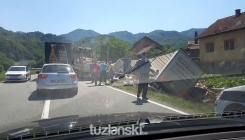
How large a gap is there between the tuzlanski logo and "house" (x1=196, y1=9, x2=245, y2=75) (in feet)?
81.0

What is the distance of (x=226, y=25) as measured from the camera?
104ft

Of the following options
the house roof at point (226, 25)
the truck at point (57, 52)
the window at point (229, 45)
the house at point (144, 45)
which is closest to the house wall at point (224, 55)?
the window at point (229, 45)

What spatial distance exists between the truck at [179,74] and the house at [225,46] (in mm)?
13588

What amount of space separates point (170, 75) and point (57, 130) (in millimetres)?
10899

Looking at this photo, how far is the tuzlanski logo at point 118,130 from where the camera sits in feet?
10.2

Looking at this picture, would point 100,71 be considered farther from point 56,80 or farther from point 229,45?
point 229,45

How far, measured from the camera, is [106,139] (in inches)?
116

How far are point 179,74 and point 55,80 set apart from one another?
5782 millimetres

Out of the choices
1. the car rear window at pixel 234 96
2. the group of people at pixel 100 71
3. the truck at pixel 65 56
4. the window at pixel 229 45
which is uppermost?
the window at pixel 229 45

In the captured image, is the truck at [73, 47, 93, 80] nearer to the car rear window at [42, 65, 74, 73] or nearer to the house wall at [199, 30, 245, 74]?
the house wall at [199, 30, 245, 74]

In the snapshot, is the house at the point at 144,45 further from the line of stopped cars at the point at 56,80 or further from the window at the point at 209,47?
the line of stopped cars at the point at 56,80

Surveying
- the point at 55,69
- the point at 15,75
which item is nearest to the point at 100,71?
the point at 55,69

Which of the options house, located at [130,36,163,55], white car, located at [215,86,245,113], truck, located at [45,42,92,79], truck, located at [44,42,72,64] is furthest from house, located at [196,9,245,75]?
white car, located at [215,86,245,113]

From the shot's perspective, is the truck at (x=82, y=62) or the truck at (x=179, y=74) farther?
the truck at (x=82, y=62)
